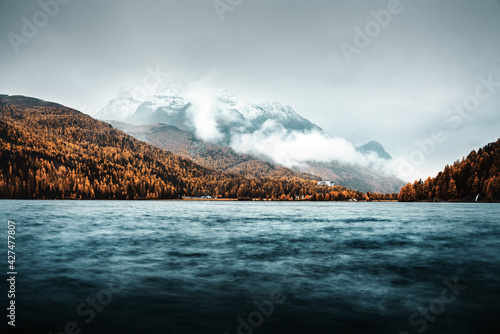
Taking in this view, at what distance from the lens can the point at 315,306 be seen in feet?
60.6

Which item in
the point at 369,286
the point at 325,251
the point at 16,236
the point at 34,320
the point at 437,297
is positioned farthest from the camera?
the point at 16,236

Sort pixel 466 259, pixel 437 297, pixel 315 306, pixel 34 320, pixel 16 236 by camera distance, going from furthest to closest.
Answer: pixel 16 236, pixel 466 259, pixel 437 297, pixel 315 306, pixel 34 320

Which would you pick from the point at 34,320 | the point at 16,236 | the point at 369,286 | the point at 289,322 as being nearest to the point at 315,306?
the point at 289,322

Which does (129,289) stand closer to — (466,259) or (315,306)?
(315,306)

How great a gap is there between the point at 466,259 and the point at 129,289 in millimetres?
32800

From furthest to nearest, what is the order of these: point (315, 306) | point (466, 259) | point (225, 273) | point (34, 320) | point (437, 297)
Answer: point (466, 259) < point (225, 273) < point (437, 297) < point (315, 306) < point (34, 320)

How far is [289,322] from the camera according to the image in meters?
16.1

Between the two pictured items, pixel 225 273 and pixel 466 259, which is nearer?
pixel 225 273

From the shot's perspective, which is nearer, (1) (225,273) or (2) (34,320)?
(2) (34,320)

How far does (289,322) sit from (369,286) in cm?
941

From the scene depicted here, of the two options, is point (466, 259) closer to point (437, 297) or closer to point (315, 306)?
point (437, 297)

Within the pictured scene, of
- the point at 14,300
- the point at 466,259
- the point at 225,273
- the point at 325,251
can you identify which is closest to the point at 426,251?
the point at 466,259

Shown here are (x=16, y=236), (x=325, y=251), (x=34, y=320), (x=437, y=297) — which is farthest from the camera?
(x=16, y=236)

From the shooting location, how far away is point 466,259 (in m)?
33.7
